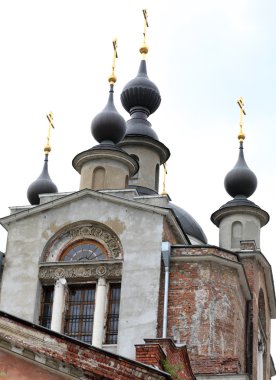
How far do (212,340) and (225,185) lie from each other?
7.75 m

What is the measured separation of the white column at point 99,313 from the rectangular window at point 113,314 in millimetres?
189

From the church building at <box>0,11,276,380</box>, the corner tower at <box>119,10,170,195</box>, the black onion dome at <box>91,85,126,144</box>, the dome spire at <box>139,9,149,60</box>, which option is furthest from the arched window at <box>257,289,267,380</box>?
the dome spire at <box>139,9,149,60</box>

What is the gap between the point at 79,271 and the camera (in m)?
25.3

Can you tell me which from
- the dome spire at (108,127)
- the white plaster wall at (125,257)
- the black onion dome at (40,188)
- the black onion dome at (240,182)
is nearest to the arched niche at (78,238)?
the white plaster wall at (125,257)

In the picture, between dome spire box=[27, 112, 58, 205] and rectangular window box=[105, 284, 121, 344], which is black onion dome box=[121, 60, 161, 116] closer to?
dome spire box=[27, 112, 58, 205]

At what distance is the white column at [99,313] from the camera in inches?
949

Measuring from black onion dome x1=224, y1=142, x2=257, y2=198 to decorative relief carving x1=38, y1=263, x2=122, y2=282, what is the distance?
7084 millimetres

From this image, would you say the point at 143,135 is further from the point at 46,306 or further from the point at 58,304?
the point at 58,304

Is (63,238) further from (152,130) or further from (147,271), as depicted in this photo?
(152,130)

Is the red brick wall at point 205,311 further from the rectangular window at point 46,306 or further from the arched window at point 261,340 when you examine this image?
the arched window at point 261,340

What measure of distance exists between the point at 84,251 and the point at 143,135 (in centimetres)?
737

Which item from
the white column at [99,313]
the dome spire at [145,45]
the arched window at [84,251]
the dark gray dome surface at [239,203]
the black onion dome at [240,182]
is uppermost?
the dome spire at [145,45]

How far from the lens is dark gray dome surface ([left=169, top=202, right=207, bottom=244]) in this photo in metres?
32.5

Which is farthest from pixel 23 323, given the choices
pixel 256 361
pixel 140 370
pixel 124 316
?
pixel 256 361
